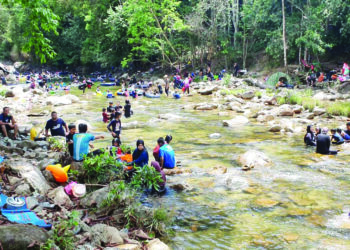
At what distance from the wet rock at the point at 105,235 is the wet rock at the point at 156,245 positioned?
392 millimetres

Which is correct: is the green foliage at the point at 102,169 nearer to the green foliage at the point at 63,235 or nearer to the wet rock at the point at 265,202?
the green foliage at the point at 63,235

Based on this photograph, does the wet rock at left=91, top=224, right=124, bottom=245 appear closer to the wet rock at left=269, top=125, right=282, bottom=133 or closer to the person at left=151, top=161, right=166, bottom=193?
the person at left=151, top=161, right=166, bottom=193

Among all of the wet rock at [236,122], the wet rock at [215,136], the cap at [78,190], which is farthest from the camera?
the wet rock at [236,122]

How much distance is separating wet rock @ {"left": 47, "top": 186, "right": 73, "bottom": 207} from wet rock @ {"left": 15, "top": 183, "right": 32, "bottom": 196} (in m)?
0.35

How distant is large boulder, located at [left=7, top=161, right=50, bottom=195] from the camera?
6107mm

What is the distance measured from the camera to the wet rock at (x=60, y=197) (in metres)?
5.88

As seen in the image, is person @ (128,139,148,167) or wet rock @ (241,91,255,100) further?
wet rock @ (241,91,255,100)

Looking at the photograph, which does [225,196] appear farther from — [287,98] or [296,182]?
[287,98]

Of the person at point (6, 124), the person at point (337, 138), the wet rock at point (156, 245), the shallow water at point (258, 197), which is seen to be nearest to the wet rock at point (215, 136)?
the shallow water at point (258, 197)

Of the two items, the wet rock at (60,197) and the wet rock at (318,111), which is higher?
the wet rock at (318,111)

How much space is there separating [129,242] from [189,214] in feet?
5.71

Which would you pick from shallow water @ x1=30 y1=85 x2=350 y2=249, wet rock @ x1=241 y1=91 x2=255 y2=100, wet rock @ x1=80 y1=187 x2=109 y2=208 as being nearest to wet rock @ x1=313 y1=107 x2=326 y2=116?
shallow water @ x1=30 y1=85 x2=350 y2=249

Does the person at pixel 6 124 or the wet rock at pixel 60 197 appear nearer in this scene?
the wet rock at pixel 60 197

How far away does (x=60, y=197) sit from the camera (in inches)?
235
